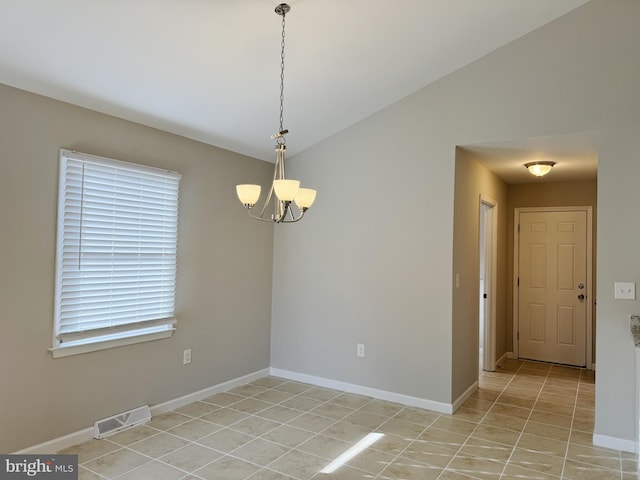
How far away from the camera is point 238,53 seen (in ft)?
10.0

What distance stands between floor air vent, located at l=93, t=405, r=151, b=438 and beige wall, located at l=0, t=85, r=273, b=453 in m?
0.06

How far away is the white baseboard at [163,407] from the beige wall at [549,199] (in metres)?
3.45

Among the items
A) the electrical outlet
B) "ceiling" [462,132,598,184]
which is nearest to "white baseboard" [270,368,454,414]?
the electrical outlet

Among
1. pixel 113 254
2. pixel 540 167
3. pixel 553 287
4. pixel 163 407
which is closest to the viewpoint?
pixel 113 254

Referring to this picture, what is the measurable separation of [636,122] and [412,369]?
2633mm

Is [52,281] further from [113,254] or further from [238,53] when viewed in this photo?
[238,53]

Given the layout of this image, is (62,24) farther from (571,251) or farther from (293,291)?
(571,251)

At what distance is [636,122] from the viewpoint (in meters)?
3.23

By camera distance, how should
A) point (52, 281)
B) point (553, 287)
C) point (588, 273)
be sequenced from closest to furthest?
point (52, 281) → point (588, 273) → point (553, 287)

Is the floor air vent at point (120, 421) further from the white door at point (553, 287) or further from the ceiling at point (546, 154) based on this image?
the white door at point (553, 287)

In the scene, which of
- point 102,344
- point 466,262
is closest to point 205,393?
point 102,344

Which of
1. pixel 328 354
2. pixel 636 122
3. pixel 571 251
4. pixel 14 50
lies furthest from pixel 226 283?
pixel 571 251

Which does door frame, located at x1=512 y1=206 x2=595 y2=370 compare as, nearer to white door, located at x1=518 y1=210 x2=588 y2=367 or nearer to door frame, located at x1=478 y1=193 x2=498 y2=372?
white door, located at x1=518 y1=210 x2=588 y2=367

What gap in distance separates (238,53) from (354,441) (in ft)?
9.43
